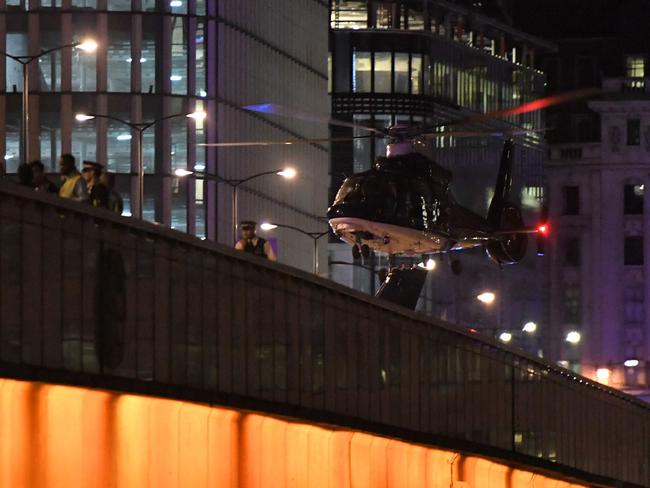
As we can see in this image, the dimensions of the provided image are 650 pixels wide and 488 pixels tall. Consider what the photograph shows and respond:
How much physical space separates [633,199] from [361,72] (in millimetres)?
34705

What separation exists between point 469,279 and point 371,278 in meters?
14.2

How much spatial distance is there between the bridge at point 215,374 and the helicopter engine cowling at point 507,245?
4521 millimetres

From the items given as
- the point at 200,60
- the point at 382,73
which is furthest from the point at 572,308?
the point at 200,60

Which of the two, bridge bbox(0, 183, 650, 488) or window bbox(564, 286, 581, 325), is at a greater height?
bridge bbox(0, 183, 650, 488)

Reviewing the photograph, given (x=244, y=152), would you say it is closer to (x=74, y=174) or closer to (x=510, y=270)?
(x=510, y=270)

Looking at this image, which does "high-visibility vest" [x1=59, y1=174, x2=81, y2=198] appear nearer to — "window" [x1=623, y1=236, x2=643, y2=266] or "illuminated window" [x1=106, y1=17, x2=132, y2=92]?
"illuminated window" [x1=106, y1=17, x2=132, y2=92]

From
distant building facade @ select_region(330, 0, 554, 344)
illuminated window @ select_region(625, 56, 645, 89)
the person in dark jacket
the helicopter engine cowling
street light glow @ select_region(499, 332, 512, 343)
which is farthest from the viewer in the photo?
illuminated window @ select_region(625, 56, 645, 89)

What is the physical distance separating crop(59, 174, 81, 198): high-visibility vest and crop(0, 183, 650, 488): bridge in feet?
1.76

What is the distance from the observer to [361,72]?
142m


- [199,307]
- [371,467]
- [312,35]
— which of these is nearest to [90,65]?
[312,35]

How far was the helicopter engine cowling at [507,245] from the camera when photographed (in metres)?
73.7

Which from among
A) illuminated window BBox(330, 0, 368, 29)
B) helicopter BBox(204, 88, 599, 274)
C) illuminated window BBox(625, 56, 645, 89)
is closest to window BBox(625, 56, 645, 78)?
illuminated window BBox(625, 56, 645, 89)

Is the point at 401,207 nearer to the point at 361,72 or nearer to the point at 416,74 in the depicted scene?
the point at 361,72

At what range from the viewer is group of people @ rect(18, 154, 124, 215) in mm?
37500
